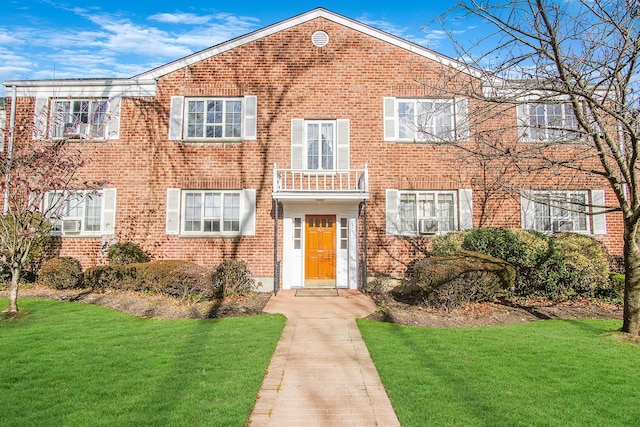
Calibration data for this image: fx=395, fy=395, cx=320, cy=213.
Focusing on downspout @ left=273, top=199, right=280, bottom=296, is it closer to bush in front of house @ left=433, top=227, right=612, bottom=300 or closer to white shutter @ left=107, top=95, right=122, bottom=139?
bush in front of house @ left=433, top=227, right=612, bottom=300

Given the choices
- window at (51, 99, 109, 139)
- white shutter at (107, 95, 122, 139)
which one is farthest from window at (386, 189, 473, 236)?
window at (51, 99, 109, 139)

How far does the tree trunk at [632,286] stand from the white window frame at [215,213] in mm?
9046

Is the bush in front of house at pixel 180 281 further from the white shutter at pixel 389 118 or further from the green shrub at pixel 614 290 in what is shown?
the green shrub at pixel 614 290

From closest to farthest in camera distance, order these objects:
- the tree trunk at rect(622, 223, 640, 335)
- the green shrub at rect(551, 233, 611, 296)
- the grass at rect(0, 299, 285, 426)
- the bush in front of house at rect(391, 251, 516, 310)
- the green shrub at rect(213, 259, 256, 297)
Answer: the grass at rect(0, 299, 285, 426), the tree trunk at rect(622, 223, 640, 335), the bush in front of house at rect(391, 251, 516, 310), the green shrub at rect(551, 233, 611, 296), the green shrub at rect(213, 259, 256, 297)

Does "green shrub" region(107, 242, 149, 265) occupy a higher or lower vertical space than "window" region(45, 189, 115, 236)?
lower

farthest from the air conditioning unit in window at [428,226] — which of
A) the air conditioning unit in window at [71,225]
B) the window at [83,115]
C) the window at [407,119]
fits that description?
the air conditioning unit in window at [71,225]

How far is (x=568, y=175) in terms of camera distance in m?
11.5

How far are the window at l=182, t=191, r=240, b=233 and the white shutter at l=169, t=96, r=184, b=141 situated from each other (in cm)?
177

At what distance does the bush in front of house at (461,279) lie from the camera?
8.31 m

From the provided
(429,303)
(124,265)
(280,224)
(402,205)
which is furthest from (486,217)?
(124,265)

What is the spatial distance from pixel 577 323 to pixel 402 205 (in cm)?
546

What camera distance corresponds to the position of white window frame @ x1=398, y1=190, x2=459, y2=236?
1166 centimetres

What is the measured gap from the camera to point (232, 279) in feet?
33.0

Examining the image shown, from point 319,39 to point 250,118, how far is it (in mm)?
3260
